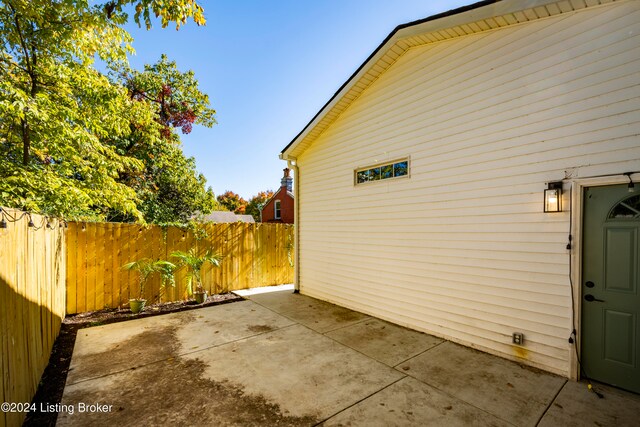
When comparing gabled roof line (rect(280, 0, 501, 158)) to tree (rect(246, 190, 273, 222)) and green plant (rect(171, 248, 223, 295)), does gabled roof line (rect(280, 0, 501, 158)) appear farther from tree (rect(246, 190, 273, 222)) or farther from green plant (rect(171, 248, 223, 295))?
tree (rect(246, 190, 273, 222))

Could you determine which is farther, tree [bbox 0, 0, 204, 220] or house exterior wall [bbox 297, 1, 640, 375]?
tree [bbox 0, 0, 204, 220]

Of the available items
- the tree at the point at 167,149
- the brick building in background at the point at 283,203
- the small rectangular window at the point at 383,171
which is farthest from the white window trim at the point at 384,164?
the brick building in background at the point at 283,203

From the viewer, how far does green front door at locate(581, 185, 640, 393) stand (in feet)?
9.86

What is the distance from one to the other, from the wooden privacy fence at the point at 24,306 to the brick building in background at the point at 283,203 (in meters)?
20.1

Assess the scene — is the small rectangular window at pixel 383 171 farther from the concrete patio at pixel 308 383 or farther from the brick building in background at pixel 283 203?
the brick building in background at pixel 283 203

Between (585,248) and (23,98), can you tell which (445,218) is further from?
(23,98)

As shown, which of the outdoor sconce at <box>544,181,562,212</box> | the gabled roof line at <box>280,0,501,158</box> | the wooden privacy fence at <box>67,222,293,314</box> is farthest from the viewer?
the wooden privacy fence at <box>67,222,293,314</box>

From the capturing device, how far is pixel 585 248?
10.9 ft

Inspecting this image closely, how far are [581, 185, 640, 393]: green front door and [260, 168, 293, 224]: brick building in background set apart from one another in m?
21.4

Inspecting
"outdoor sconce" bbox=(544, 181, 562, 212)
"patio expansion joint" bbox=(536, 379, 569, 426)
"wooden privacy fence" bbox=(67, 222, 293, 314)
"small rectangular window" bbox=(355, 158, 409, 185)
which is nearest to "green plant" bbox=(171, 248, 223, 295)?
"wooden privacy fence" bbox=(67, 222, 293, 314)

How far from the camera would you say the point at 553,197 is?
342 centimetres

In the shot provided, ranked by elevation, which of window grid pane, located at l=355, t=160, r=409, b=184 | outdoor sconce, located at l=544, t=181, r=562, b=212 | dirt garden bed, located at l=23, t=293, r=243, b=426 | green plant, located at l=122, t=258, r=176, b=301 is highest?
window grid pane, located at l=355, t=160, r=409, b=184

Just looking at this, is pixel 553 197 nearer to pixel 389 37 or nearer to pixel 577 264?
pixel 577 264

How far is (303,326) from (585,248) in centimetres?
445
